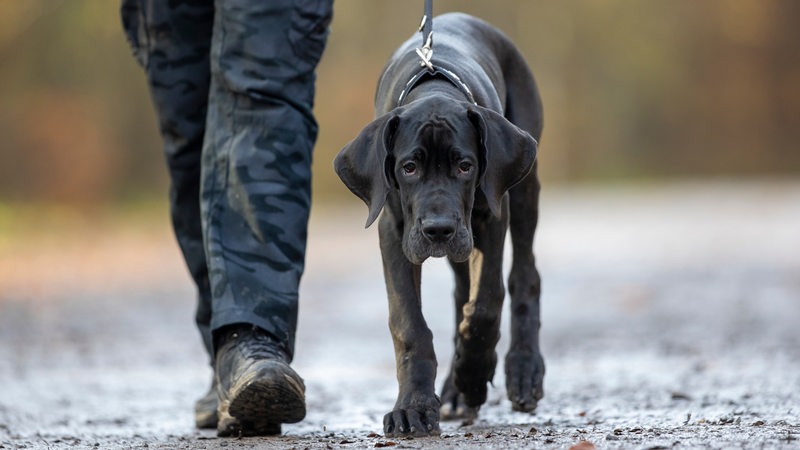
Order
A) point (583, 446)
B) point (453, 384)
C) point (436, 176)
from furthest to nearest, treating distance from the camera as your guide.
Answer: point (453, 384), point (436, 176), point (583, 446)

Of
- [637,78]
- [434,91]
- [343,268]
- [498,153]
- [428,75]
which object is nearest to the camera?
[498,153]

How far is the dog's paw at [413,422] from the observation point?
399 cm

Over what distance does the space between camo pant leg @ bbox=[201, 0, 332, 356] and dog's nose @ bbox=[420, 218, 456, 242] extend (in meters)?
0.71

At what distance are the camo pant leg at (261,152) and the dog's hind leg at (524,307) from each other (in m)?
0.81

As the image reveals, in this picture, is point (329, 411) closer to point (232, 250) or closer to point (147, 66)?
point (232, 250)

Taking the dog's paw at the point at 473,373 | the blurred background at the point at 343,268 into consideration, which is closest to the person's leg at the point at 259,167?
the blurred background at the point at 343,268

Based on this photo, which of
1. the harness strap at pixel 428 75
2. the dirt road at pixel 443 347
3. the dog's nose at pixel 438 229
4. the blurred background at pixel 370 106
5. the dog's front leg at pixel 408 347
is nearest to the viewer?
the dog's nose at pixel 438 229

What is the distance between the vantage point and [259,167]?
4.57m

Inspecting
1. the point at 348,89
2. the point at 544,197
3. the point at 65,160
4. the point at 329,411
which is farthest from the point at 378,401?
the point at 348,89

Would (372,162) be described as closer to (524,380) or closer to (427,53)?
(427,53)

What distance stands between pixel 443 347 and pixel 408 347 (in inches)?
143

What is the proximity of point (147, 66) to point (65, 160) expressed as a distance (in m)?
20.0

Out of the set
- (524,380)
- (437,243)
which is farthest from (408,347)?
(524,380)

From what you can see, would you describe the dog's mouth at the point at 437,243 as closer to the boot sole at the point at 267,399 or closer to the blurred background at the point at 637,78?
the boot sole at the point at 267,399
